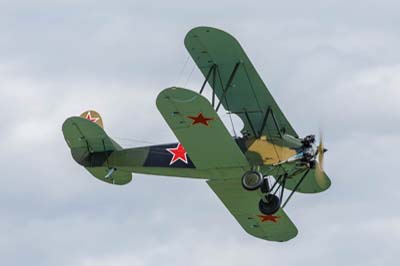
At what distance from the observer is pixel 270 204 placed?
30641 mm

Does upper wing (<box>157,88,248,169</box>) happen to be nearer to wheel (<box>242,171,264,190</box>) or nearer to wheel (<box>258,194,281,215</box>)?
wheel (<box>242,171,264,190</box>)

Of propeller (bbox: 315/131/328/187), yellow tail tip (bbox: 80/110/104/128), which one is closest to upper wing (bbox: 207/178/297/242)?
propeller (bbox: 315/131/328/187)

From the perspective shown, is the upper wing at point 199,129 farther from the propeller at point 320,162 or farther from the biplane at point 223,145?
the propeller at point 320,162

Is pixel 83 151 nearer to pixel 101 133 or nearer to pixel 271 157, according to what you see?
pixel 101 133

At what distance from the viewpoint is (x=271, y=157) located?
29.7 m

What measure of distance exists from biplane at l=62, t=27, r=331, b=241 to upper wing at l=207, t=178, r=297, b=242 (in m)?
0.04

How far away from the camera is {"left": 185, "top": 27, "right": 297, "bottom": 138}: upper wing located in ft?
94.2

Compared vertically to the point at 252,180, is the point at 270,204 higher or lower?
lower

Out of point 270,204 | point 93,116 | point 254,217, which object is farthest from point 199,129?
point 93,116

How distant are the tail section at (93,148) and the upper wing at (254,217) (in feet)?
7.77

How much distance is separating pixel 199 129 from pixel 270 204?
3.02 m

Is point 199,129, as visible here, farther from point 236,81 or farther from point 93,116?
point 93,116

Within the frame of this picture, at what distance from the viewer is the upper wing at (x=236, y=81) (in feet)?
94.2

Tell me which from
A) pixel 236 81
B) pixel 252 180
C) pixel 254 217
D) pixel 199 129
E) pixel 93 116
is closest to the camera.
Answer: pixel 199 129
